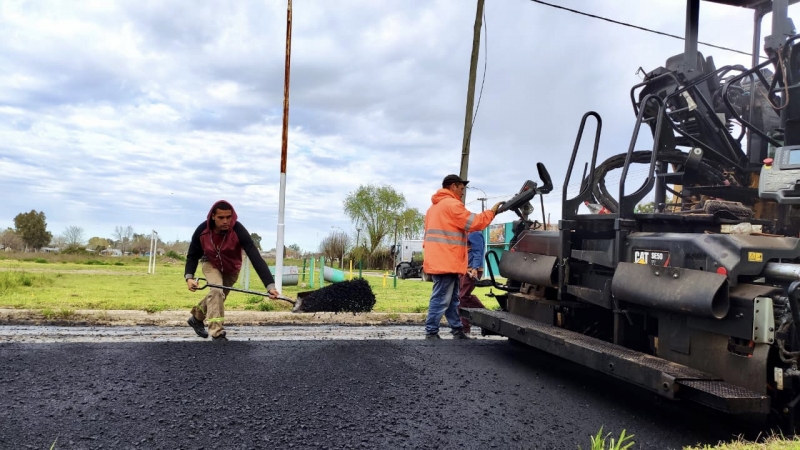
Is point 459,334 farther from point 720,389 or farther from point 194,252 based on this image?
point 720,389

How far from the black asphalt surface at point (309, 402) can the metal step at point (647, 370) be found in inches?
12.6

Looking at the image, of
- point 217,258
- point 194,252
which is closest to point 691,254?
point 217,258

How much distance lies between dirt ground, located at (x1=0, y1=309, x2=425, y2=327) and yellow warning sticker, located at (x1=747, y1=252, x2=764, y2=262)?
Result: 504cm

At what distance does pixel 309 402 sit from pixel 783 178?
3.93 m

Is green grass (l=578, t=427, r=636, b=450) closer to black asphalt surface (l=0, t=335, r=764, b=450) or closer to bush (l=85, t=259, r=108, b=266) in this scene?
black asphalt surface (l=0, t=335, r=764, b=450)

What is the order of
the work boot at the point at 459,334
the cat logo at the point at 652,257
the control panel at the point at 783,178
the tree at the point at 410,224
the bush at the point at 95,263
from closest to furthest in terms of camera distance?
1. the cat logo at the point at 652,257
2. the control panel at the point at 783,178
3. the work boot at the point at 459,334
4. the bush at the point at 95,263
5. the tree at the point at 410,224

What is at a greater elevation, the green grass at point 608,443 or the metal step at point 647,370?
the metal step at point 647,370

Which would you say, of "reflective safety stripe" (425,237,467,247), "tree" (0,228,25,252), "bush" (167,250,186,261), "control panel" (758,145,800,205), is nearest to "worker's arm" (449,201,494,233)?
→ "reflective safety stripe" (425,237,467,247)

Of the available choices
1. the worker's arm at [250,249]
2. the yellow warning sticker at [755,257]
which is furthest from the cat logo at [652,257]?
the worker's arm at [250,249]

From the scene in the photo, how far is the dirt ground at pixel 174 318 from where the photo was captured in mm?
6664

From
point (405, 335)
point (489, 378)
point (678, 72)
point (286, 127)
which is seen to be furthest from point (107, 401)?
point (286, 127)

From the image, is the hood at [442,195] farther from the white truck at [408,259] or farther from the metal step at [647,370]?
the white truck at [408,259]

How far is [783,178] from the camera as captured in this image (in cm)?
407

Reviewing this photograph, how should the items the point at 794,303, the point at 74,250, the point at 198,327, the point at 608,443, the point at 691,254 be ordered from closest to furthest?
the point at 794,303 < the point at 608,443 < the point at 691,254 < the point at 198,327 < the point at 74,250
